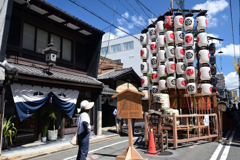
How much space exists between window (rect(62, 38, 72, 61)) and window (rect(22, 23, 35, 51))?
2415mm

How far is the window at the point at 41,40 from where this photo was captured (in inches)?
449

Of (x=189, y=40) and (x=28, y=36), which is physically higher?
(x=189, y=40)

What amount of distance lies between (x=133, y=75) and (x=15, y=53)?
1521cm

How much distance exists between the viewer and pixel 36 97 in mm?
9633

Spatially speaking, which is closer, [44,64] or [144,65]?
[44,64]

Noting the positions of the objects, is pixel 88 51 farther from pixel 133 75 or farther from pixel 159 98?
pixel 133 75

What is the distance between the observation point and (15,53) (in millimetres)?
9969

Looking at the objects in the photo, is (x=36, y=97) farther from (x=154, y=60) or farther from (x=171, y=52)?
(x=171, y=52)

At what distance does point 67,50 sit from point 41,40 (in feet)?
7.17

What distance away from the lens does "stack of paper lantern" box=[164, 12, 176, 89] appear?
12.7 meters

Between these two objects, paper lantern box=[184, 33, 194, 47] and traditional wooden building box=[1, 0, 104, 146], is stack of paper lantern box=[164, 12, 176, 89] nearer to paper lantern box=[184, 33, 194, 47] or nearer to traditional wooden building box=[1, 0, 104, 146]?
paper lantern box=[184, 33, 194, 47]

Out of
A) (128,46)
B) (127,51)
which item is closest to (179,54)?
(127,51)

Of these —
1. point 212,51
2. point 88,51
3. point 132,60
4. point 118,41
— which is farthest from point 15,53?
point 118,41

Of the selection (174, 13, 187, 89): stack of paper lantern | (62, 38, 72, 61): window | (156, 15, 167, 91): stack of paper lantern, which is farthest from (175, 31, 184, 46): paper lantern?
(62, 38, 72, 61): window
